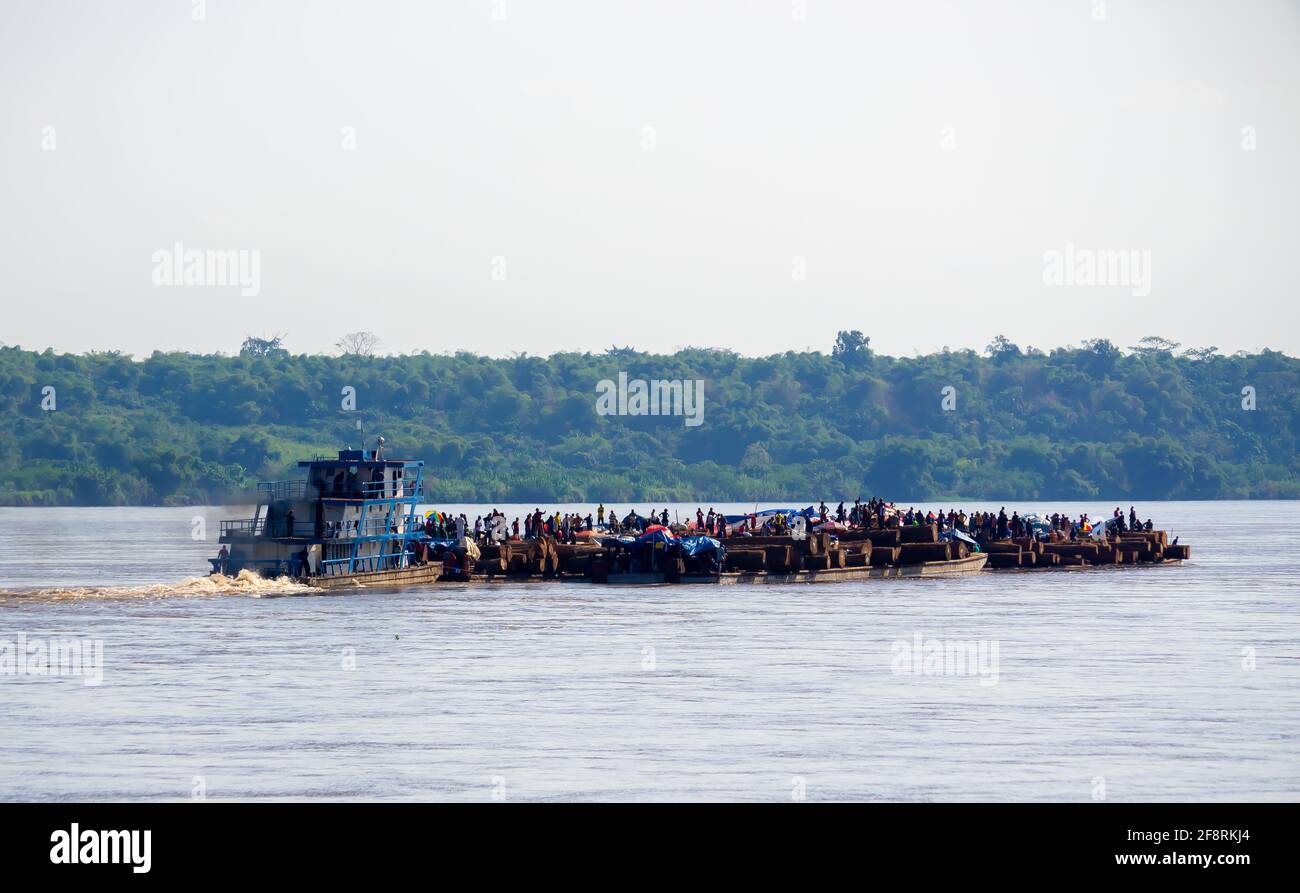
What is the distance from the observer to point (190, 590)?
233 ft

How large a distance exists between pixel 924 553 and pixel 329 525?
2988 centimetres

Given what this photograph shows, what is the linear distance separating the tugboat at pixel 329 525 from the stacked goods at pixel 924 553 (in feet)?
82.8

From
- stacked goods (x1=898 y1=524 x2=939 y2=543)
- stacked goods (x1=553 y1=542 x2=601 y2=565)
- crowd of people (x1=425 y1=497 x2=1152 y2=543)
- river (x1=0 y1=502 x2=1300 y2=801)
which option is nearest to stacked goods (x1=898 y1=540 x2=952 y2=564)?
stacked goods (x1=898 y1=524 x2=939 y2=543)

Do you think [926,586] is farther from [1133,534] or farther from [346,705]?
[346,705]

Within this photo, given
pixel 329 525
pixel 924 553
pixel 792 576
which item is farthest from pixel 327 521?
pixel 924 553

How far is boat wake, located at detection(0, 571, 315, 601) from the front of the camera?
6838 cm

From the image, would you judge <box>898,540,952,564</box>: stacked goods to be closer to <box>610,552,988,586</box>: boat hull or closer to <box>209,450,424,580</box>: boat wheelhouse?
<box>610,552,988,586</box>: boat hull

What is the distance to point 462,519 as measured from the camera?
8462 cm

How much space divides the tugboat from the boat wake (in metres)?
0.59

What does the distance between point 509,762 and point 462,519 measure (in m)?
51.4
